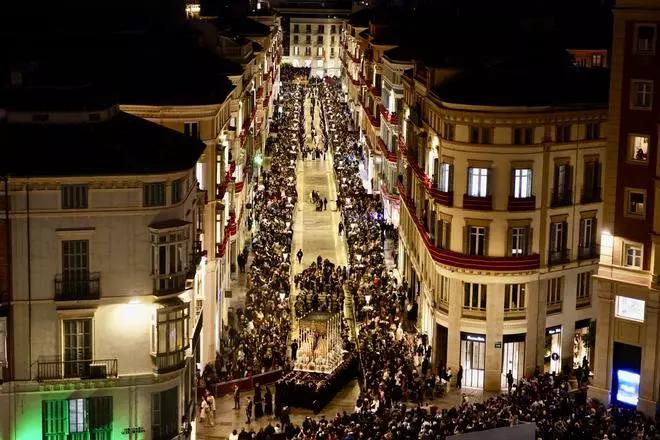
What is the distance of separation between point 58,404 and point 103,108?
11.1 meters

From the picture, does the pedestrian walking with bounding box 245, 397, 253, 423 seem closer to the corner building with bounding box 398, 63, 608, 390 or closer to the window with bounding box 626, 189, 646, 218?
the corner building with bounding box 398, 63, 608, 390

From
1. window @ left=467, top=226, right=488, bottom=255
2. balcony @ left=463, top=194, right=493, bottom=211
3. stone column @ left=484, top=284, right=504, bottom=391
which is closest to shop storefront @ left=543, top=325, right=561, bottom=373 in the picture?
stone column @ left=484, top=284, right=504, bottom=391

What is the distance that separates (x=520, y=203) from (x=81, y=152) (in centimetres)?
2774

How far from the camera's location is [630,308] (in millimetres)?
56344

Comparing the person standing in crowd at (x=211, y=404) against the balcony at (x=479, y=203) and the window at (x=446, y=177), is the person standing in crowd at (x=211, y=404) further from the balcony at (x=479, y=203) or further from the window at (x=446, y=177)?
the window at (x=446, y=177)

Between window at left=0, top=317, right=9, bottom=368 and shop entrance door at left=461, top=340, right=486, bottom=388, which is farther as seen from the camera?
shop entrance door at left=461, top=340, right=486, bottom=388

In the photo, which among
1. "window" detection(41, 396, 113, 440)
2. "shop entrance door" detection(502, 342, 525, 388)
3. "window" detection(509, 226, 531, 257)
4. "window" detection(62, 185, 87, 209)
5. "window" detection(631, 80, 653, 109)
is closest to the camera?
"window" detection(62, 185, 87, 209)

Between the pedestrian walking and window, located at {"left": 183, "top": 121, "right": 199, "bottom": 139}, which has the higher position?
window, located at {"left": 183, "top": 121, "right": 199, "bottom": 139}

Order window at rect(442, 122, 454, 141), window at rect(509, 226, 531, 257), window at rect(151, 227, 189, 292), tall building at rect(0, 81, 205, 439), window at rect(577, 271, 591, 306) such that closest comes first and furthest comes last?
tall building at rect(0, 81, 205, 439)
window at rect(151, 227, 189, 292)
window at rect(509, 226, 531, 257)
window at rect(442, 122, 454, 141)
window at rect(577, 271, 591, 306)

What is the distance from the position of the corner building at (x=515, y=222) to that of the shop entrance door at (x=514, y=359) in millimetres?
54

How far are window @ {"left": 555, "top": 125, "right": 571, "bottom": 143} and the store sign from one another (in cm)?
1082

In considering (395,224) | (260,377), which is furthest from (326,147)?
(260,377)

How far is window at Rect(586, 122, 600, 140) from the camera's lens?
6494cm

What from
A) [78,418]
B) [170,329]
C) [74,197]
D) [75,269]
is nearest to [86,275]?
[75,269]
